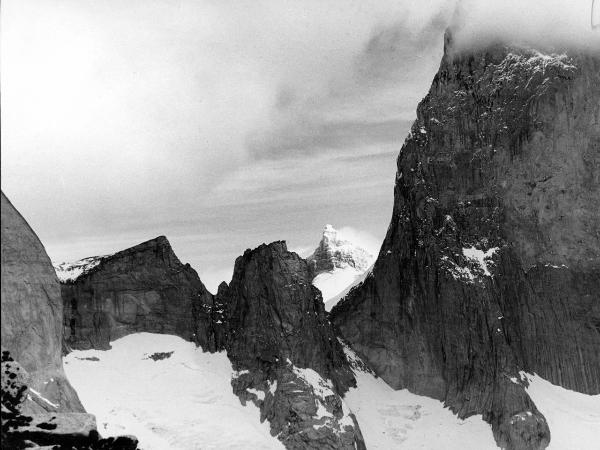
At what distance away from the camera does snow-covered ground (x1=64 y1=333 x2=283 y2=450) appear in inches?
4424

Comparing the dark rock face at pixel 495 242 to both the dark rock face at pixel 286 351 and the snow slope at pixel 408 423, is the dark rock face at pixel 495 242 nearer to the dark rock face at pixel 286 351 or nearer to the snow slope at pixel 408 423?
the snow slope at pixel 408 423

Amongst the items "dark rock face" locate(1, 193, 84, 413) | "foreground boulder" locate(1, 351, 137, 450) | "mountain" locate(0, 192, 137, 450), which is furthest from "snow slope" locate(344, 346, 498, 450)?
"foreground boulder" locate(1, 351, 137, 450)

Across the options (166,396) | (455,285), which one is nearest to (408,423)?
(455,285)

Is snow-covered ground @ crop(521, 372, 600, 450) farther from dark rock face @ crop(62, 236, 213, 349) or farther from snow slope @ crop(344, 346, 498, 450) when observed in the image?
dark rock face @ crop(62, 236, 213, 349)

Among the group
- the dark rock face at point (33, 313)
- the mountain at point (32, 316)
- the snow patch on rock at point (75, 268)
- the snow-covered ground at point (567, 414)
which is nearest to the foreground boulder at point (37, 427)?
the mountain at point (32, 316)

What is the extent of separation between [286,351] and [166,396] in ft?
68.0

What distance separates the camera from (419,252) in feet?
462

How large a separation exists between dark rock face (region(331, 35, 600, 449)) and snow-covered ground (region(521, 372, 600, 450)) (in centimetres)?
211

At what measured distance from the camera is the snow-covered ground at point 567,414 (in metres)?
118

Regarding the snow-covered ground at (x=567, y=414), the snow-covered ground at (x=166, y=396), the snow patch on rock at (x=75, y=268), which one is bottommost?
the snow-covered ground at (x=567, y=414)

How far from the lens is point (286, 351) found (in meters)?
128

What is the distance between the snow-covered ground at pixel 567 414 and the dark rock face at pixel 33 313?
80225 mm

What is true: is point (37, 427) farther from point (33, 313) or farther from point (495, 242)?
point (495, 242)

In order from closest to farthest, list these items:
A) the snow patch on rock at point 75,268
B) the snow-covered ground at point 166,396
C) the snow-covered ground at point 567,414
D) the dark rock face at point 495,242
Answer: the snow-covered ground at point 166,396 → the snow-covered ground at point 567,414 → the dark rock face at point 495,242 → the snow patch on rock at point 75,268
